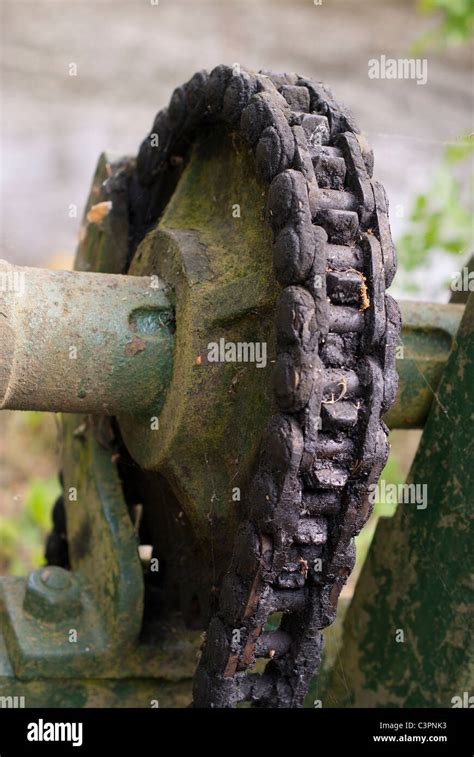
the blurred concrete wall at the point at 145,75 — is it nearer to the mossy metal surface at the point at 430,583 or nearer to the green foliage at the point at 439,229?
the green foliage at the point at 439,229

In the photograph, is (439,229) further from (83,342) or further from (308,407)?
(308,407)

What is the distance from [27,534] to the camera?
419 cm

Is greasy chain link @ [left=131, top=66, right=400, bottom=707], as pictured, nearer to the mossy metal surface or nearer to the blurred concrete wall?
the mossy metal surface

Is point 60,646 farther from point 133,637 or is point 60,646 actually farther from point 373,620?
point 373,620

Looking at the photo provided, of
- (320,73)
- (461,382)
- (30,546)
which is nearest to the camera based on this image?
(461,382)

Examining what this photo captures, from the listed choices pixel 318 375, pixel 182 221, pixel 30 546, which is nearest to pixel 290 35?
pixel 30 546

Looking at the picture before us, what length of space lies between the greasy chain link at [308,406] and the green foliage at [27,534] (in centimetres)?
254

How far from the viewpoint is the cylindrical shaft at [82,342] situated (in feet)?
5.80

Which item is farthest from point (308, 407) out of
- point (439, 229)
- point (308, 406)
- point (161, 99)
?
point (161, 99)

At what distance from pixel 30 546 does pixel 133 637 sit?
217 centimetres

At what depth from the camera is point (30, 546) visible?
4.14 metres

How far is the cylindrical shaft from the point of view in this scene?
5.80ft

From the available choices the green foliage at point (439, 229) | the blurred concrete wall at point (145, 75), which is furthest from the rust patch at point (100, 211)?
the blurred concrete wall at point (145, 75)

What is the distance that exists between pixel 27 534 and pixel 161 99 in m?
4.66
